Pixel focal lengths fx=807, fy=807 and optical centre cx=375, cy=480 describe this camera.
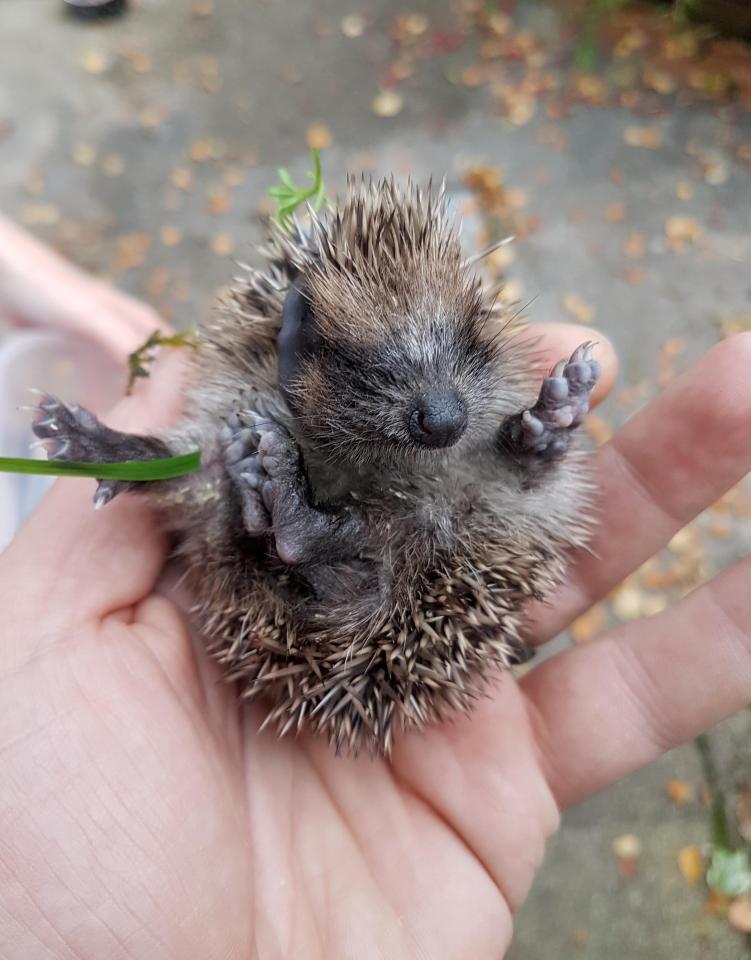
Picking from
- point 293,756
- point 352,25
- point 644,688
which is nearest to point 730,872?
point 644,688

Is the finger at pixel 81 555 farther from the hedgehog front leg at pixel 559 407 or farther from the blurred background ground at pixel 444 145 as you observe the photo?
the blurred background ground at pixel 444 145

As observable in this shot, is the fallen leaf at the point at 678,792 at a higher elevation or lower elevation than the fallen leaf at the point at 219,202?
lower

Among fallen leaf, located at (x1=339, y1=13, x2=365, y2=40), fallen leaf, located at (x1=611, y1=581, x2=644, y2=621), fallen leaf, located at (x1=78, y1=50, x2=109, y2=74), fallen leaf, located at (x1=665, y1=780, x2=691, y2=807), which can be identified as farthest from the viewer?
fallen leaf, located at (x1=339, y1=13, x2=365, y2=40)

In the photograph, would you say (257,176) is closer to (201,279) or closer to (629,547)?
(201,279)

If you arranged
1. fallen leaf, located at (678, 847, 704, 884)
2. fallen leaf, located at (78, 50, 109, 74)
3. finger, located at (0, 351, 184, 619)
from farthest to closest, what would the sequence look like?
fallen leaf, located at (78, 50, 109, 74) < fallen leaf, located at (678, 847, 704, 884) < finger, located at (0, 351, 184, 619)

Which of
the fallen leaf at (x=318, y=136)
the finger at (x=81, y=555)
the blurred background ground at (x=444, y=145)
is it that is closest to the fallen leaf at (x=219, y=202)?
the blurred background ground at (x=444, y=145)

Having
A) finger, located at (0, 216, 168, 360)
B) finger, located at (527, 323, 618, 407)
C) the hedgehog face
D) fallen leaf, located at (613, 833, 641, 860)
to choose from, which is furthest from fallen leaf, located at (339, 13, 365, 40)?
fallen leaf, located at (613, 833, 641, 860)

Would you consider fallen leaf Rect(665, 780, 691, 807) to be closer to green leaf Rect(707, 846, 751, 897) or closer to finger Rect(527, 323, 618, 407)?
green leaf Rect(707, 846, 751, 897)
